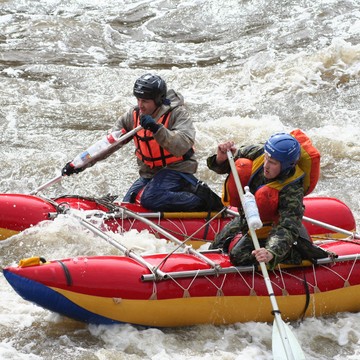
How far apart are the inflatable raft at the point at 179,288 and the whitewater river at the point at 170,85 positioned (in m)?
0.12

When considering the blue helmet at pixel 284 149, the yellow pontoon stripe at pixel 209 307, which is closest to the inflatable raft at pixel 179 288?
the yellow pontoon stripe at pixel 209 307

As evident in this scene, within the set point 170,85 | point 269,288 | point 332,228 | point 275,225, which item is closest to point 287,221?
point 275,225

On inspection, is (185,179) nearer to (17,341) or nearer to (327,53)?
(17,341)

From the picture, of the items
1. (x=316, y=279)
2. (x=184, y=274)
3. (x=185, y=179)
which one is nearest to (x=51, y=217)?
(x=185, y=179)

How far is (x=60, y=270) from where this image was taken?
226 inches

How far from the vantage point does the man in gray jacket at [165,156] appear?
7090mm

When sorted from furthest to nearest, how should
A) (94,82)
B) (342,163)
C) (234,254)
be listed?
(94,82) < (342,163) < (234,254)

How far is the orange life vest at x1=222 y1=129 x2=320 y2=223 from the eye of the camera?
591 centimetres

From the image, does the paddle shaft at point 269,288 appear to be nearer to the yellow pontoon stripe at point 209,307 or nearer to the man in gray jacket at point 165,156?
the yellow pontoon stripe at point 209,307

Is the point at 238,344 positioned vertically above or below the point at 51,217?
below

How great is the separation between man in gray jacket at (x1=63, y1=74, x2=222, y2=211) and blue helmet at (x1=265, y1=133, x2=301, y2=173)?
1.46 metres

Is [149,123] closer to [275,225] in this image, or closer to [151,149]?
[151,149]

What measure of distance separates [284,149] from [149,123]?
153 cm

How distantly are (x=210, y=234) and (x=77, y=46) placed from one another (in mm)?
7504
